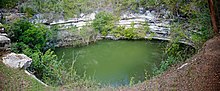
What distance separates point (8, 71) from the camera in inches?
290

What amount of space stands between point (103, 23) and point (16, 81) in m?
9.88

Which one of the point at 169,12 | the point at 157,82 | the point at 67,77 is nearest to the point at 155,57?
the point at 169,12

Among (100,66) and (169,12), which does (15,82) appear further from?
(169,12)

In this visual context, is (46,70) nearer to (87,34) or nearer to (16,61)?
(16,61)

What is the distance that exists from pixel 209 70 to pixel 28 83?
3879 millimetres

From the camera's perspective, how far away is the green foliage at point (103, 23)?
16266mm

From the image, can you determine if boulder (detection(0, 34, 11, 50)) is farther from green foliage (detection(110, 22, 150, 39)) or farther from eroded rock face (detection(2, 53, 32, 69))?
green foliage (detection(110, 22, 150, 39))

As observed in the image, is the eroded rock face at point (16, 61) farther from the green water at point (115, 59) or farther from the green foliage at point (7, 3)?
the green foliage at point (7, 3)

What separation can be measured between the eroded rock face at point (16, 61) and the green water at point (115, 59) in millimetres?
2757

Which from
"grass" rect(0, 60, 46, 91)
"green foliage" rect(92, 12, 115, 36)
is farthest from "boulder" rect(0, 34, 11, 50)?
"green foliage" rect(92, 12, 115, 36)

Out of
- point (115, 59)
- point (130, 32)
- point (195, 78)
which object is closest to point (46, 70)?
point (195, 78)

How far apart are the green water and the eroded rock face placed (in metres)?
2.76

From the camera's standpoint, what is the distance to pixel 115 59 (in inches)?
524

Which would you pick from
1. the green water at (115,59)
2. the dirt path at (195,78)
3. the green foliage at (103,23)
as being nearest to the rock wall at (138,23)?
the green foliage at (103,23)
